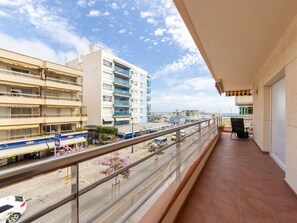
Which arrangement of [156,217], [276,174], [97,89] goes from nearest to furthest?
[156,217] → [276,174] → [97,89]

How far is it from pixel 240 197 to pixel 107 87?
22885 millimetres

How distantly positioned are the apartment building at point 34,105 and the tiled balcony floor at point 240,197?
13.7 m

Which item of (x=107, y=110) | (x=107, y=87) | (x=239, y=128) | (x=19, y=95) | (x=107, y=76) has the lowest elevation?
(x=239, y=128)

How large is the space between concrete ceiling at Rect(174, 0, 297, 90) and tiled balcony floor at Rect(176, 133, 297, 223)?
8.16 feet

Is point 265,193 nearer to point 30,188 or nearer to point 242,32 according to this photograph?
point 242,32

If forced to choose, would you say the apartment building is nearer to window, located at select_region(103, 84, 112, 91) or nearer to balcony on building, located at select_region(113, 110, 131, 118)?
window, located at select_region(103, 84, 112, 91)

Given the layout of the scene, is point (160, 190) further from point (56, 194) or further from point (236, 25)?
point (236, 25)

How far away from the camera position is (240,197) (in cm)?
216

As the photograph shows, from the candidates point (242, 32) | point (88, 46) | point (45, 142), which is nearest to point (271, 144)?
point (242, 32)

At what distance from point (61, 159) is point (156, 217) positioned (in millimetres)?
1071

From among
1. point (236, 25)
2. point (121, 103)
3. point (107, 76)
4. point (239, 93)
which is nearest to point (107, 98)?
point (121, 103)

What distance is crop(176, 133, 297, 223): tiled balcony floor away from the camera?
5.79ft

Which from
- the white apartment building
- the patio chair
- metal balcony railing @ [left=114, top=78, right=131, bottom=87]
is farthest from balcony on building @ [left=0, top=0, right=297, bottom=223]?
metal balcony railing @ [left=114, top=78, right=131, bottom=87]

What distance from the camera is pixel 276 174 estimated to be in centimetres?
295
